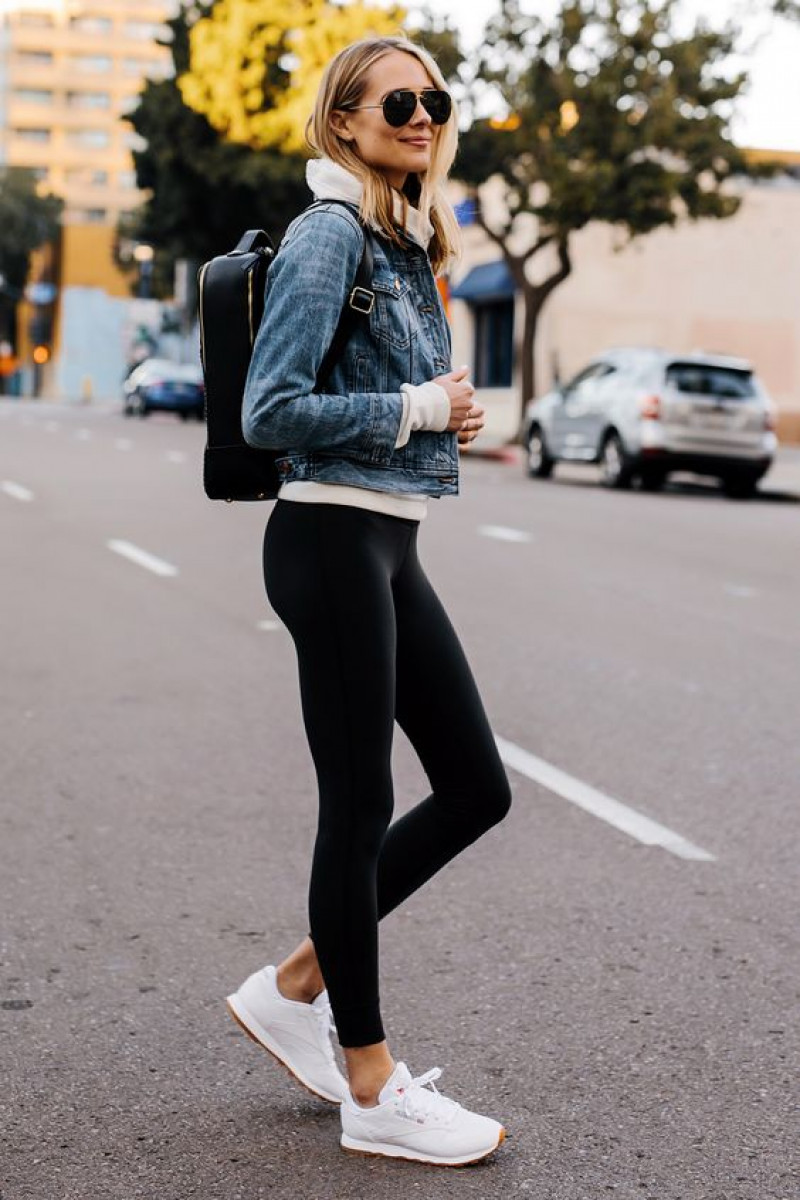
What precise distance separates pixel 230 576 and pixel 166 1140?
8724 mm

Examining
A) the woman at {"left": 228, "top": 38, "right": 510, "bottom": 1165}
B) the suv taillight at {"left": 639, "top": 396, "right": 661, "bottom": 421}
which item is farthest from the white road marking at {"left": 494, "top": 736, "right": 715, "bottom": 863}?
the suv taillight at {"left": 639, "top": 396, "right": 661, "bottom": 421}

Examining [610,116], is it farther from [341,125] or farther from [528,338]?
[341,125]

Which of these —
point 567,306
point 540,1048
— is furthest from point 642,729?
point 567,306

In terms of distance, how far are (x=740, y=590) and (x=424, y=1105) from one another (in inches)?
365

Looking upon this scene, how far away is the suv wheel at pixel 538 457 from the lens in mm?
24422

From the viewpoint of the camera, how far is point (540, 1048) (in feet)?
12.2

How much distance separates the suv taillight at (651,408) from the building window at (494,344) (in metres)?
20.0

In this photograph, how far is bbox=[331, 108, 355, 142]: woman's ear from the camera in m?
3.10

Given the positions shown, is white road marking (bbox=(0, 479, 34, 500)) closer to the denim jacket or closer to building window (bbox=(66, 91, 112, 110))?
the denim jacket

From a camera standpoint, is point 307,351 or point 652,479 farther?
point 652,479

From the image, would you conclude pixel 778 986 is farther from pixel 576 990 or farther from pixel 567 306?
pixel 567 306

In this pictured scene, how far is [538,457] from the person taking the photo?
80.9ft

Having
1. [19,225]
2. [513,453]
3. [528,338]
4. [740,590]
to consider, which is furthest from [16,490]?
[19,225]

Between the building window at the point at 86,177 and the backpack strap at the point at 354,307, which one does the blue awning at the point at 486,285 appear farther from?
the building window at the point at 86,177
